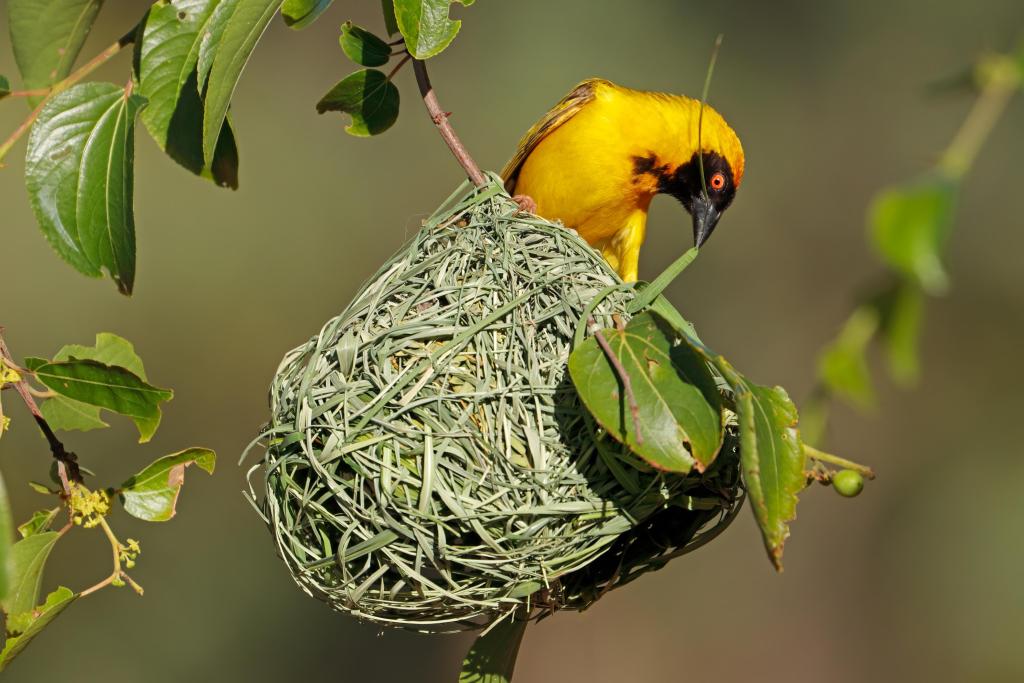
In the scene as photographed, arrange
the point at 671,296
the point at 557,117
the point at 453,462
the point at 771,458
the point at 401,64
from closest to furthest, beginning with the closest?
the point at 771,458, the point at 453,462, the point at 401,64, the point at 557,117, the point at 671,296

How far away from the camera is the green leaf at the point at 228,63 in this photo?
1521 mm

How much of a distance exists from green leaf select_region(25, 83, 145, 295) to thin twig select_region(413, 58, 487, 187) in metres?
0.48

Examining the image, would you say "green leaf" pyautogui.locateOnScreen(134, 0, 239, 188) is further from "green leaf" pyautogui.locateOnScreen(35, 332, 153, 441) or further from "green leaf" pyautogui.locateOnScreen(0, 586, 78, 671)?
"green leaf" pyautogui.locateOnScreen(0, 586, 78, 671)

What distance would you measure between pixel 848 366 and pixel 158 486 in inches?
60.9

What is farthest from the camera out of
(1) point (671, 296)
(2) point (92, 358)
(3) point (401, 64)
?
(1) point (671, 296)

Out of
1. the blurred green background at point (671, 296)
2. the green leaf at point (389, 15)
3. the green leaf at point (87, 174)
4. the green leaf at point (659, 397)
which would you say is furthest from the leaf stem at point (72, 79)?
the blurred green background at point (671, 296)

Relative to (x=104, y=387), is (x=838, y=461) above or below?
below

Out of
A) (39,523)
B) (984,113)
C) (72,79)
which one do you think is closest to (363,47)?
(72,79)

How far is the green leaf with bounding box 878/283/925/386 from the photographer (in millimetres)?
511

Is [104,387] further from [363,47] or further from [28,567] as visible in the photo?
[363,47]

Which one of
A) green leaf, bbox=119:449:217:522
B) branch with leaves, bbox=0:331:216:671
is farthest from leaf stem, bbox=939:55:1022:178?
green leaf, bbox=119:449:217:522

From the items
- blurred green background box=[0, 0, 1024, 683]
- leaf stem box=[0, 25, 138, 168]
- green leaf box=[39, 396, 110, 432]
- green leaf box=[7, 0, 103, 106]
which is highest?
green leaf box=[7, 0, 103, 106]

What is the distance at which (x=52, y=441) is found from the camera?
1663 mm

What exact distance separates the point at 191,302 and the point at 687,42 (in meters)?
3.77
